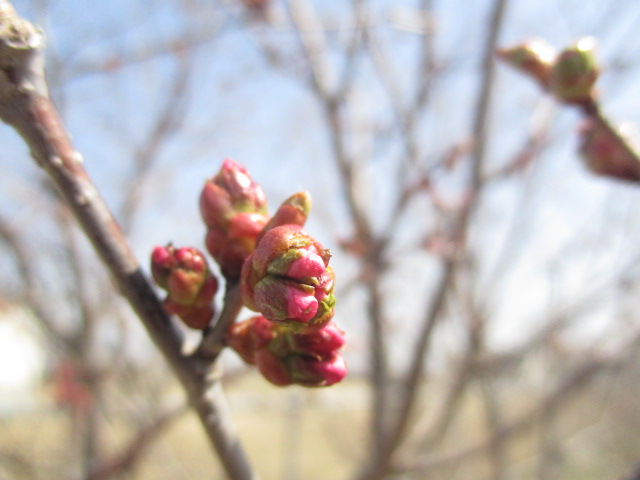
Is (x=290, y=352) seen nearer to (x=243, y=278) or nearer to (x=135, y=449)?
(x=243, y=278)

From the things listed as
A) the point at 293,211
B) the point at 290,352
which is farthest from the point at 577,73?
the point at 290,352

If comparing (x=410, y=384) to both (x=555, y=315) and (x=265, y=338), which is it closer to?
(x=265, y=338)

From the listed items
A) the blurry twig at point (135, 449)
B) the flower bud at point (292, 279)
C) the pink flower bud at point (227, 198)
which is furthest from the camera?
the blurry twig at point (135, 449)

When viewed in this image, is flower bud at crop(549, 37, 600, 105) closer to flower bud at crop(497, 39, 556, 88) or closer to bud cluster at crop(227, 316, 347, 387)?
flower bud at crop(497, 39, 556, 88)

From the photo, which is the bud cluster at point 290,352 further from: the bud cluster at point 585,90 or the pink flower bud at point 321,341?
the bud cluster at point 585,90

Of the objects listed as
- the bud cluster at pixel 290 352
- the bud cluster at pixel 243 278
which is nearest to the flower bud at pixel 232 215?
the bud cluster at pixel 243 278

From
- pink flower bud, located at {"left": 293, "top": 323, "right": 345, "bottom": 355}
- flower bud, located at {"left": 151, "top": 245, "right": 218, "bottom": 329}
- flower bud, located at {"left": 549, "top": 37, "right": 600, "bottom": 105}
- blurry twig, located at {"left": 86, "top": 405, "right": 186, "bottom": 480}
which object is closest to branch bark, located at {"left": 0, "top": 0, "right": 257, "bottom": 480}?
flower bud, located at {"left": 151, "top": 245, "right": 218, "bottom": 329}
